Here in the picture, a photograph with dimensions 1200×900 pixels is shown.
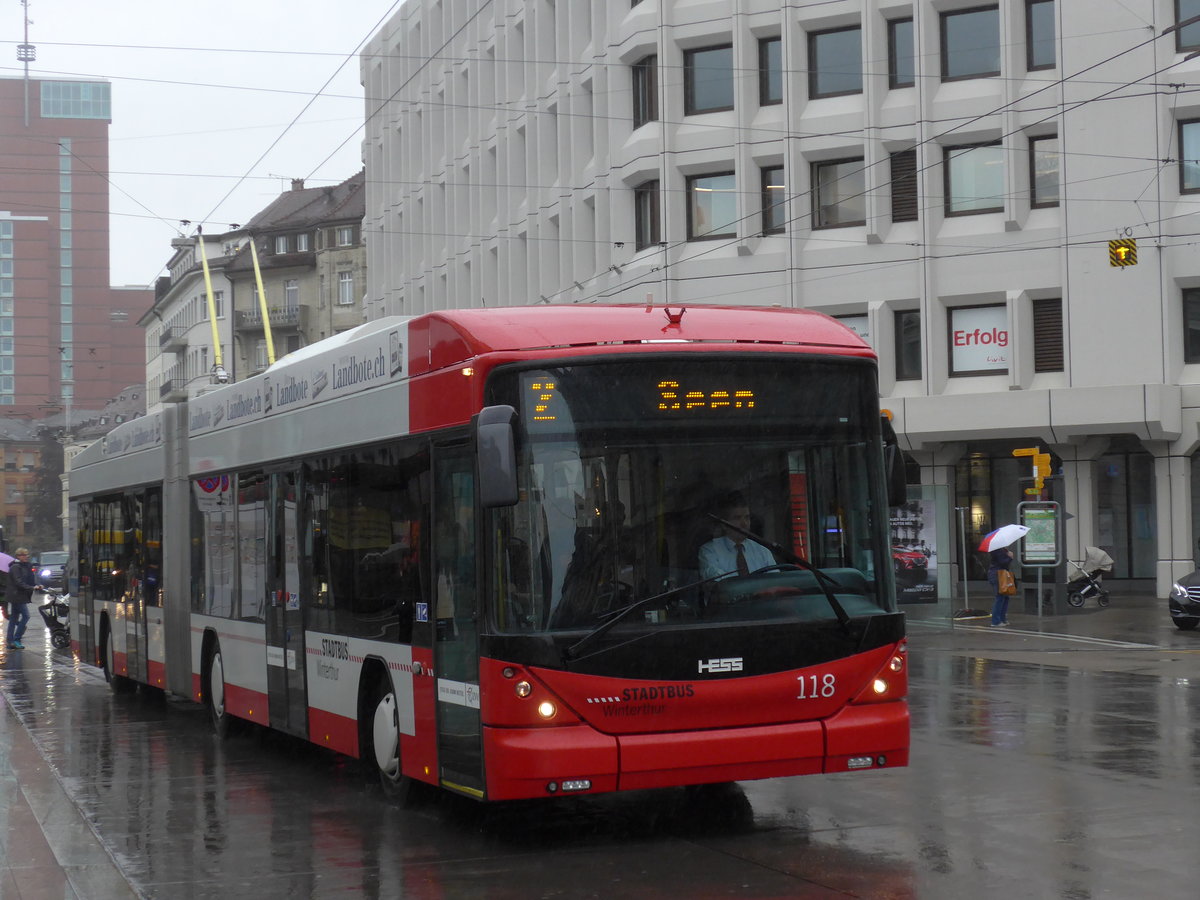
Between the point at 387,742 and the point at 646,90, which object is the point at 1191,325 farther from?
the point at 387,742

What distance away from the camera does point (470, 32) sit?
5291 centimetres

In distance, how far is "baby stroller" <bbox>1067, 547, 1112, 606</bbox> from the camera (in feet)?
107

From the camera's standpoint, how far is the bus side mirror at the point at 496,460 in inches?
324

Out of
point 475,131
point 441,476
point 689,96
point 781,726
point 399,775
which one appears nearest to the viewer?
point 781,726

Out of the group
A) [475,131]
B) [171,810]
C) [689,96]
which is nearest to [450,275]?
[475,131]

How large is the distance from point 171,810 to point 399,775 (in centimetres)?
148

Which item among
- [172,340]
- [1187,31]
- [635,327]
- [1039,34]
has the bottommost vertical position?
[635,327]

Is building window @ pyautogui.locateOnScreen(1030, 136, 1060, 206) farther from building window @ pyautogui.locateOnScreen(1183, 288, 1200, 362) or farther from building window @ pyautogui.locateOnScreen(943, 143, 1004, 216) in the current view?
building window @ pyautogui.locateOnScreen(1183, 288, 1200, 362)

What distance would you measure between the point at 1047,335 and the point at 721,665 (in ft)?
97.5

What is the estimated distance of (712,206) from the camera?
41.1m

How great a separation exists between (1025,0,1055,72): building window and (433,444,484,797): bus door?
3029cm

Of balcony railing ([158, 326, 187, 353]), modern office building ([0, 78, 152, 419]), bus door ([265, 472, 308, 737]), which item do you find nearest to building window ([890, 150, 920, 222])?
bus door ([265, 472, 308, 737])

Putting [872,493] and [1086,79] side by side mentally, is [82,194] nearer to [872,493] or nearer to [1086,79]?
[1086,79]

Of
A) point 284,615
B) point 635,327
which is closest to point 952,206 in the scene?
point 284,615
